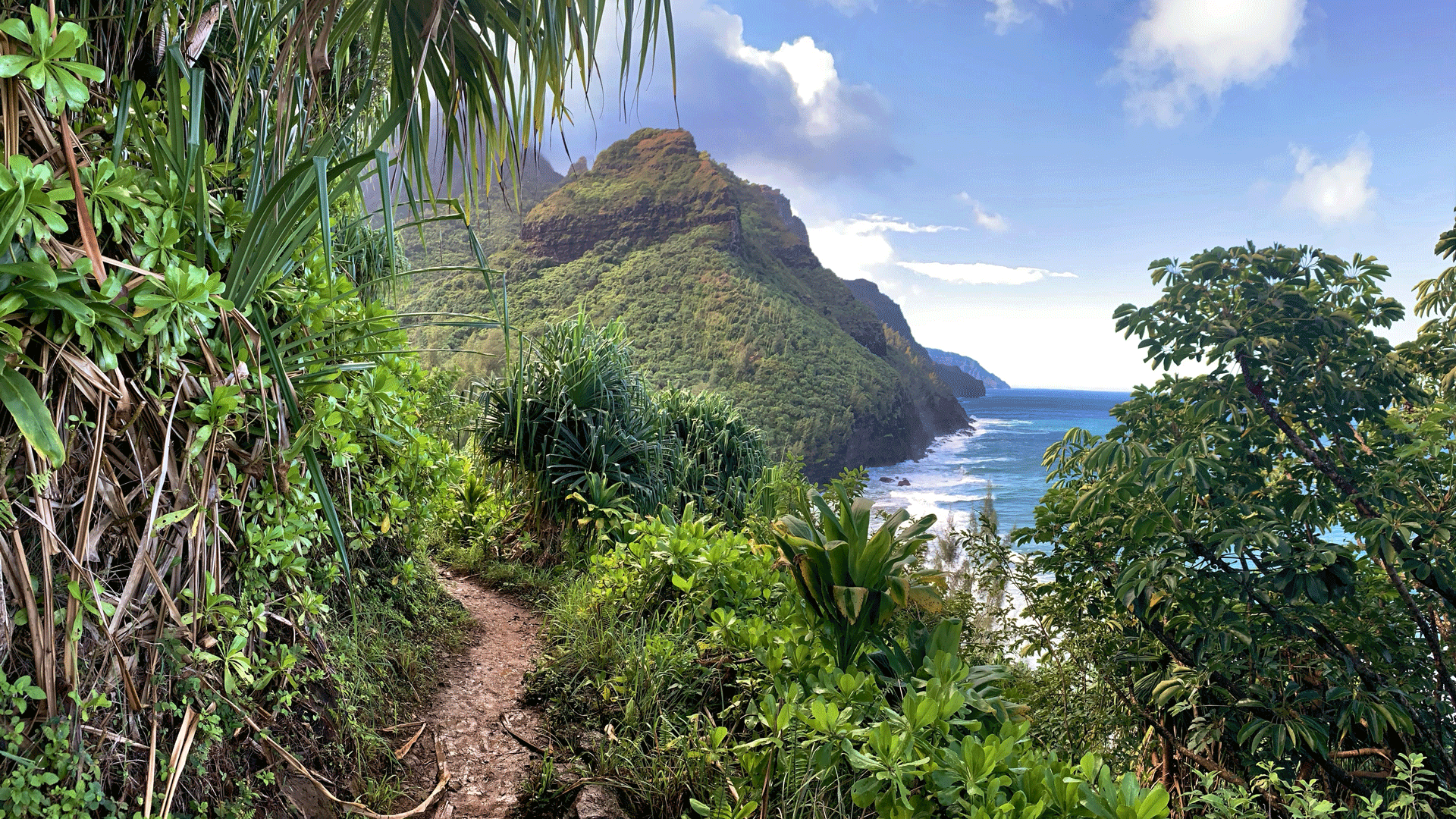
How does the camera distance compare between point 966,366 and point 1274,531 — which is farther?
point 966,366

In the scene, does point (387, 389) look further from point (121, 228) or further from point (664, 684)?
point (664, 684)

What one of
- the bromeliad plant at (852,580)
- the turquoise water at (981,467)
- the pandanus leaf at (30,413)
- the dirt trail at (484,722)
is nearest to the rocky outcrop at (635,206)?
the turquoise water at (981,467)

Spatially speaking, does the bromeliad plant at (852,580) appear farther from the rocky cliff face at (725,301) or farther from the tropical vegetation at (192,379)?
the rocky cliff face at (725,301)

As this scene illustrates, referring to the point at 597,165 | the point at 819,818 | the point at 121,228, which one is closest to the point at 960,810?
the point at 819,818

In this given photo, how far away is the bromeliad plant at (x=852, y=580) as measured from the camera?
1.97 metres

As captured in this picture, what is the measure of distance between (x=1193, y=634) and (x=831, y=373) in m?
25.6

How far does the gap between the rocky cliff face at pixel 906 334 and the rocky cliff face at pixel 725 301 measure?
180cm

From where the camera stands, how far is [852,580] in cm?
200

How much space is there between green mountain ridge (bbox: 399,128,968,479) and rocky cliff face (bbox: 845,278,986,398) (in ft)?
5.81

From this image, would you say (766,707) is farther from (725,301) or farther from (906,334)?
(906,334)

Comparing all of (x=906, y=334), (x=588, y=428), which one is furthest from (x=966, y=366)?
(x=588, y=428)

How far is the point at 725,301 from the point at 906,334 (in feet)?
75.1

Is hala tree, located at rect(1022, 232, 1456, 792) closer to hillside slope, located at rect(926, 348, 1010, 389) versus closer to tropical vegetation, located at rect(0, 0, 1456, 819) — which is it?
tropical vegetation, located at rect(0, 0, 1456, 819)

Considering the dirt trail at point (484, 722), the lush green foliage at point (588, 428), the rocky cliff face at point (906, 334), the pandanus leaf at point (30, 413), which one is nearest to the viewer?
the pandanus leaf at point (30, 413)
